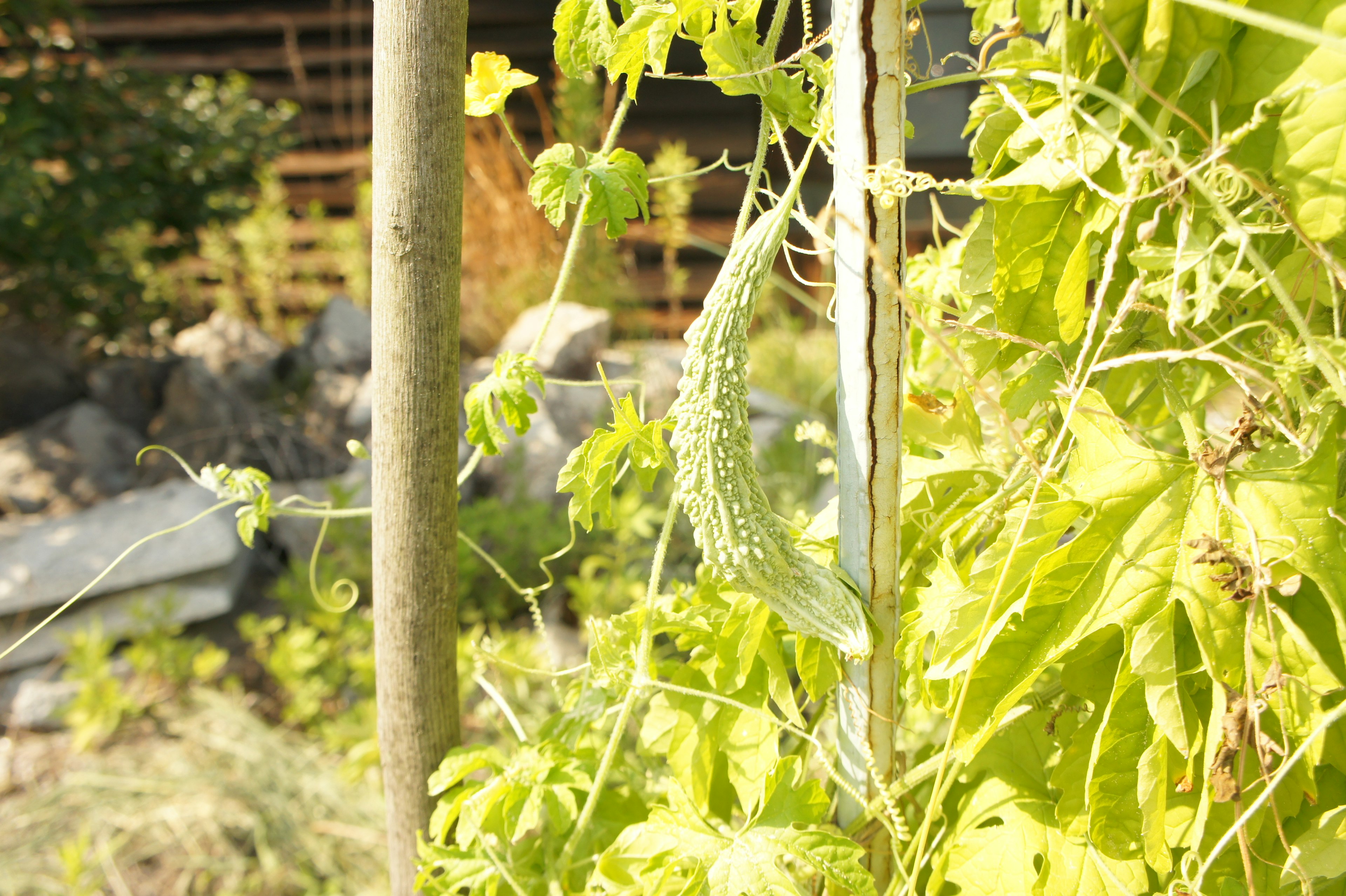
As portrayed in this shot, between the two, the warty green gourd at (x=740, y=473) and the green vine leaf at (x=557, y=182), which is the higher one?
the green vine leaf at (x=557, y=182)

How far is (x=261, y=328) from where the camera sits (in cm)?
500

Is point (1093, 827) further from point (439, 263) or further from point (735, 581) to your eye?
point (439, 263)

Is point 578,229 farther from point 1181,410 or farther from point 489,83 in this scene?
point 1181,410

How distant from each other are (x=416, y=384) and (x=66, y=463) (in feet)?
11.0

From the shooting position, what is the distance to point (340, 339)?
4086 millimetres

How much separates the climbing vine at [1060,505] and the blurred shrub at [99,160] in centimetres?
312

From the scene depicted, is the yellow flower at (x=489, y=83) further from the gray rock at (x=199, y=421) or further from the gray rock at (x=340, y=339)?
the gray rock at (x=340, y=339)

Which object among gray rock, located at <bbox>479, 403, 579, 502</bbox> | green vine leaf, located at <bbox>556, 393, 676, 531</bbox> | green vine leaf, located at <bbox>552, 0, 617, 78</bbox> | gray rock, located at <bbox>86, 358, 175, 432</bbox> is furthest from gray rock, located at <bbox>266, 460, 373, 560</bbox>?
green vine leaf, located at <bbox>552, 0, 617, 78</bbox>

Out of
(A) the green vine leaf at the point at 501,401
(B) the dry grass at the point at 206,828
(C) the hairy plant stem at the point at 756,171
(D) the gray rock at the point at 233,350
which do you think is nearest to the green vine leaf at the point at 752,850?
(A) the green vine leaf at the point at 501,401

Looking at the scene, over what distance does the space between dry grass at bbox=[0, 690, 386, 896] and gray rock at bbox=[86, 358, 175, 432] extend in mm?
2101

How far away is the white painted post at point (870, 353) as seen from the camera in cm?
66

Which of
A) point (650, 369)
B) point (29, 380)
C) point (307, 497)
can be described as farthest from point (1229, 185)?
point (29, 380)

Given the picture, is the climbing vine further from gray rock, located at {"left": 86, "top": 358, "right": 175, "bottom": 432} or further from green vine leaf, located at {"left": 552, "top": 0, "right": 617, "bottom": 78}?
gray rock, located at {"left": 86, "top": 358, "right": 175, "bottom": 432}

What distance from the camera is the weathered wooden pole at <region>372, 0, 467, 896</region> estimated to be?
840 millimetres
